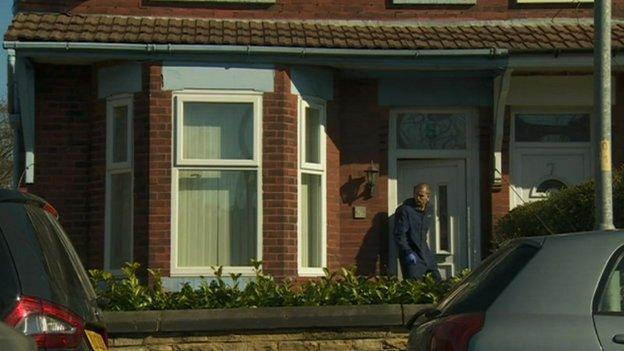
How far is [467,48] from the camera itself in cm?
1241

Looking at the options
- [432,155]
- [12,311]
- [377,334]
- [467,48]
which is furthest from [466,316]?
[432,155]

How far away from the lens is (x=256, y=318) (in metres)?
9.43

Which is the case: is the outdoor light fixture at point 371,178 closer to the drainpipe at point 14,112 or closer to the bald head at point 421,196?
the bald head at point 421,196

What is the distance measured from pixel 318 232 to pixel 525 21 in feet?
11.3

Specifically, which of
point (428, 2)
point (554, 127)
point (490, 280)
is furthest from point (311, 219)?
point (490, 280)

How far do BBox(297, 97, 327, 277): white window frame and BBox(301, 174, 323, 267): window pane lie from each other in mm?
34

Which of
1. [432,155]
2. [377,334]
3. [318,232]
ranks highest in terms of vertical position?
[432,155]

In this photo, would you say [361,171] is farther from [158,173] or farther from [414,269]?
[158,173]

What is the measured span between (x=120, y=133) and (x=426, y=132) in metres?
3.51

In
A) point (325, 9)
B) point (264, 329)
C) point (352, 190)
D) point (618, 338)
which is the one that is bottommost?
point (264, 329)

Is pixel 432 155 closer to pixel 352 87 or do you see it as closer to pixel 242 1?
pixel 352 87

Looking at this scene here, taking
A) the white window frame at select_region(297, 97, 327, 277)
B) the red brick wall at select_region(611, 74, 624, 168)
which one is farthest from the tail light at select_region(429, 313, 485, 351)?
the red brick wall at select_region(611, 74, 624, 168)

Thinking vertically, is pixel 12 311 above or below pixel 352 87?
below

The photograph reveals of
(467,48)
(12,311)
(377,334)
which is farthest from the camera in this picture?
(467,48)
